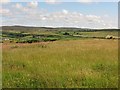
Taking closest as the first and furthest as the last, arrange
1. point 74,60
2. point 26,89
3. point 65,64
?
1. point 26,89
2. point 65,64
3. point 74,60

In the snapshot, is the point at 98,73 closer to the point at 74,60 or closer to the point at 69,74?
the point at 69,74

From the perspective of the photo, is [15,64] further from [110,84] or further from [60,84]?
[110,84]

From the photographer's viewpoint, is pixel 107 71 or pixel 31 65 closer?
pixel 107 71

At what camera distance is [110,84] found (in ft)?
29.1

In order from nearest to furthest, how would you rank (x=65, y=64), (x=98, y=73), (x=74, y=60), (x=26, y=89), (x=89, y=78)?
(x=26, y=89) → (x=89, y=78) → (x=98, y=73) → (x=65, y=64) → (x=74, y=60)

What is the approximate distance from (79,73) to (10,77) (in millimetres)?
2444

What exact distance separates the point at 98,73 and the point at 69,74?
1147 mm

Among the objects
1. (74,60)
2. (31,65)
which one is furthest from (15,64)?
(74,60)

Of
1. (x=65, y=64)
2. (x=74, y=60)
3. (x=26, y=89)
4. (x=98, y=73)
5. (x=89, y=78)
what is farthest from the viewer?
(x=74, y=60)

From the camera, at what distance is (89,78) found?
928 centimetres

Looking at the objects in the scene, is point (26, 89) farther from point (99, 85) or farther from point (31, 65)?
point (31, 65)

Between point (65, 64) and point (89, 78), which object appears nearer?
point (89, 78)

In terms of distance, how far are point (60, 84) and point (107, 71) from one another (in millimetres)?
2481

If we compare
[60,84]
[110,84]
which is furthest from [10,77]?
[110,84]
